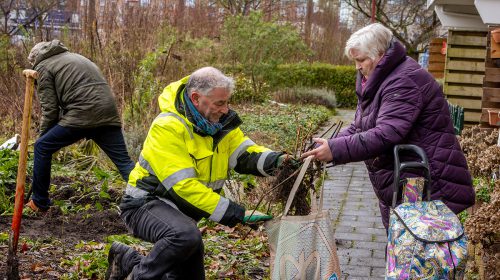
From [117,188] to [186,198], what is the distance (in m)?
4.02

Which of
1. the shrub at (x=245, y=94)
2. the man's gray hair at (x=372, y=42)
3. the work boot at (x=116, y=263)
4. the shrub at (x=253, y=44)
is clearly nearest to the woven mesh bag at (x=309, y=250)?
the man's gray hair at (x=372, y=42)

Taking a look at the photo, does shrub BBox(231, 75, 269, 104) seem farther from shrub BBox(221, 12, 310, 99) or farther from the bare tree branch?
the bare tree branch

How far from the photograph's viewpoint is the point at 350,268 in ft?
18.2

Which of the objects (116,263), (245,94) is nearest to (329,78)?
(245,94)

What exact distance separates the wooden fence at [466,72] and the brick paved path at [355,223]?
6.70 feet

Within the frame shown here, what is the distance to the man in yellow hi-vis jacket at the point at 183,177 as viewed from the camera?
4074mm

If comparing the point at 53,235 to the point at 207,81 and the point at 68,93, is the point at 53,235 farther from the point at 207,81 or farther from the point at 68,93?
the point at 207,81

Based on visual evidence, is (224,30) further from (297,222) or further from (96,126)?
(297,222)

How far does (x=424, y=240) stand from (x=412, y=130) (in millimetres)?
742

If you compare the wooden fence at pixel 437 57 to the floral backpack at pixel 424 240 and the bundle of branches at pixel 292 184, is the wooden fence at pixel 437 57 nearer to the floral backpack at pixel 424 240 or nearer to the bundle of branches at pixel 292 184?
the bundle of branches at pixel 292 184

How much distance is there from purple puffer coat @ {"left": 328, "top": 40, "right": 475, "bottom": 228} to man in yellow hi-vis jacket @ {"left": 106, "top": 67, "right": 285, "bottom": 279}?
63cm

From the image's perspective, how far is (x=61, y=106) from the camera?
7258 millimetres

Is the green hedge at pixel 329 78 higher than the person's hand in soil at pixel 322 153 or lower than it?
lower

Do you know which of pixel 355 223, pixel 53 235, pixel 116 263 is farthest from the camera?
pixel 355 223
